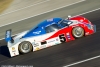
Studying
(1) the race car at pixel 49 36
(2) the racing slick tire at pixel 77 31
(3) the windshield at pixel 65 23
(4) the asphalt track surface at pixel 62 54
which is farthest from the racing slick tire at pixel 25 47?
(2) the racing slick tire at pixel 77 31

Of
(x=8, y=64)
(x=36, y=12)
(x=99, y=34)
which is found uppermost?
(x=36, y=12)

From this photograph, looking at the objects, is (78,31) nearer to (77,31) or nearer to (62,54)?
(77,31)

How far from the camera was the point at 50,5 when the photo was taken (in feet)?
77.4

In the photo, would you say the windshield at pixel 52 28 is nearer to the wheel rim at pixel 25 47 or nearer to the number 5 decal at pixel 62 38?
the number 5 decal at pixel 62 38

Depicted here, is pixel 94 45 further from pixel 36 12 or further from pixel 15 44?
pixel 36 12

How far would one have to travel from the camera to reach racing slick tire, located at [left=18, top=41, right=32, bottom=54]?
14391 mm

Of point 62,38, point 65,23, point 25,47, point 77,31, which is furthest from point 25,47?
point 77,31

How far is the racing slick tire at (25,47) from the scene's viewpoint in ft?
47.2

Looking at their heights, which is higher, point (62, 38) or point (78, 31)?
point (78, 31)

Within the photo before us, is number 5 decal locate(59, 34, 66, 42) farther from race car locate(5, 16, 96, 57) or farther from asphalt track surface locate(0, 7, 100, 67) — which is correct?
asphalt track surface locate(0, 7, 100, 67)

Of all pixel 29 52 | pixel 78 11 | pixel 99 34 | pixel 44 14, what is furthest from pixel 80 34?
pixel 44 14

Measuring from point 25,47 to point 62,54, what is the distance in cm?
229

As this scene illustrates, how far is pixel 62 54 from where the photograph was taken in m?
13.3

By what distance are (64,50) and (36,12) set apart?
9.77m
